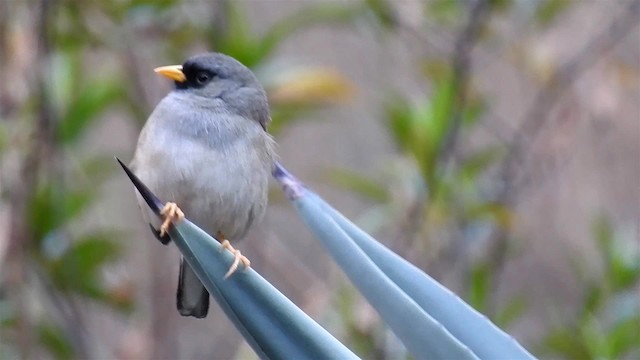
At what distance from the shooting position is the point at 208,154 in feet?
4.41

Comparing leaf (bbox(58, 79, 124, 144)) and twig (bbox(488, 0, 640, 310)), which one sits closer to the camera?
leaf (bbox(58, 79, 124, 144))

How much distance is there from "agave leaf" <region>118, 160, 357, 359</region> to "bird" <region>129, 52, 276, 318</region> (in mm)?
432

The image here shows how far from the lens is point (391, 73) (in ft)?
12.0

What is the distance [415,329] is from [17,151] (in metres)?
1.52

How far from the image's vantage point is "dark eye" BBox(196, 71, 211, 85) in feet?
4.72

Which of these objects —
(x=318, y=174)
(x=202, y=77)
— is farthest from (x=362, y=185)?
(x=202, y=77)

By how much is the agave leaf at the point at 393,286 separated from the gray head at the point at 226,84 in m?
0.38

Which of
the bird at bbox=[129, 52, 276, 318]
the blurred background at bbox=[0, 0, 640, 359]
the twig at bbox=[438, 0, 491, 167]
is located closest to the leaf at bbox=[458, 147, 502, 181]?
the blurred background at bbox=[0, 0, 640, 359]

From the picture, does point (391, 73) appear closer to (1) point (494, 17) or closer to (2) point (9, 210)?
(1) point (494, 17)

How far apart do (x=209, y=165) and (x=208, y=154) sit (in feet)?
0.05

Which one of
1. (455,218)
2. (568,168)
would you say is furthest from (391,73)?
(455,218)

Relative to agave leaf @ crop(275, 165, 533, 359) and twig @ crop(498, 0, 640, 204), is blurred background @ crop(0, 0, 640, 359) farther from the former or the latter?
agave leaf @ crop(275, 165, 533, 359)

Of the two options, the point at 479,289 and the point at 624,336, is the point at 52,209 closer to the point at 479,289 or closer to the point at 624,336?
the point at 479,289

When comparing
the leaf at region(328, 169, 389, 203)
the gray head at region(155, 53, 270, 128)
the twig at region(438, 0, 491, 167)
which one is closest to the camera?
the gray head at region(155, 53, 270, 128)
